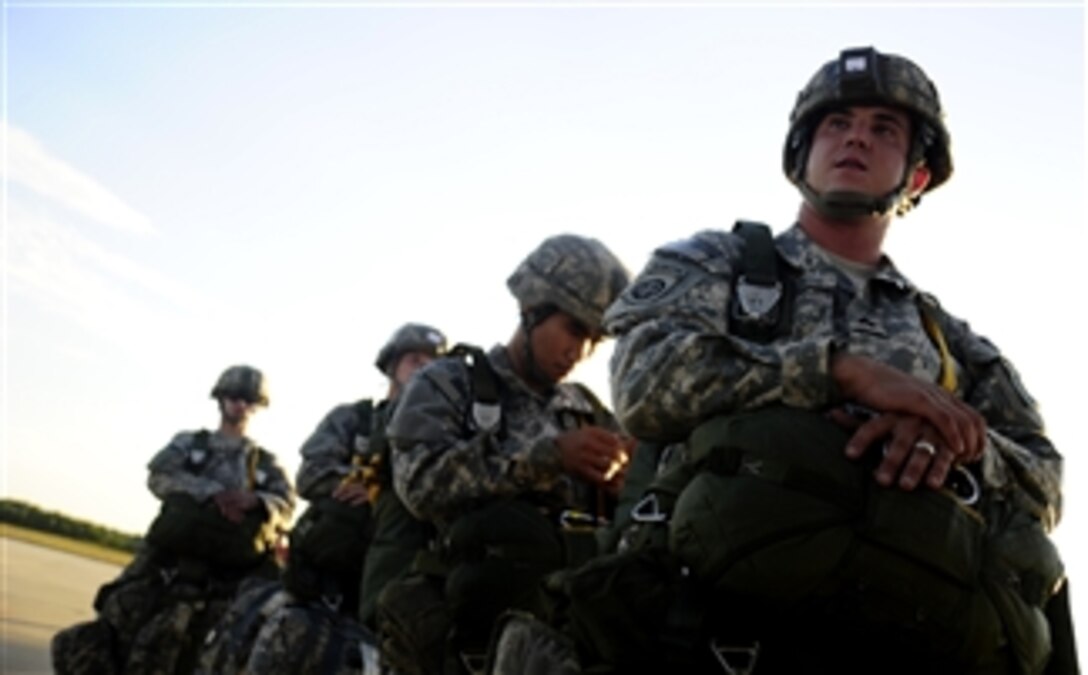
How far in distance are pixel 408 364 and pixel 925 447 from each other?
6954mm

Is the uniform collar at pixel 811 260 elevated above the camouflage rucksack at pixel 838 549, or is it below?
above

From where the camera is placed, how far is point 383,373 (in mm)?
10008

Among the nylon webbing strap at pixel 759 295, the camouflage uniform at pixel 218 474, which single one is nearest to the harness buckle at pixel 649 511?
the nylon webbing strap at pixel 759 295

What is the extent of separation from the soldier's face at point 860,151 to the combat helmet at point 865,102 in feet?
0.08

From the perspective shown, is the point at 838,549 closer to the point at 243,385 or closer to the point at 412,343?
the point at 412,343

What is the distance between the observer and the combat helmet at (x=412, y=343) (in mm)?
9578

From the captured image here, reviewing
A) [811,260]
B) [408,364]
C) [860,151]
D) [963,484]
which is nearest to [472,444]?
[811,260]

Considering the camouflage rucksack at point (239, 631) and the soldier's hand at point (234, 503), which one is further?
the soldier's hand at point (234, 503)

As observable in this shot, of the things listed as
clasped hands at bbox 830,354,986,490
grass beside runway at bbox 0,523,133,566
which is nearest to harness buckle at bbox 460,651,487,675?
clasped hands at bbox 830,354,986,490

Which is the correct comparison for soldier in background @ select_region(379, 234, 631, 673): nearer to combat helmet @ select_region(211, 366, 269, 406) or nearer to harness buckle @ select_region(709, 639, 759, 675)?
harness buckle @ select_region(709, 639, 759, 675)

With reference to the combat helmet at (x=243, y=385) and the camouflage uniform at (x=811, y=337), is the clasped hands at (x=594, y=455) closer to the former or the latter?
the camouflage uniform at (x=811, y=337)

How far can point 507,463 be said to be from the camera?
16.2 ft

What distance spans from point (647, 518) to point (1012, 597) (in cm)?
82

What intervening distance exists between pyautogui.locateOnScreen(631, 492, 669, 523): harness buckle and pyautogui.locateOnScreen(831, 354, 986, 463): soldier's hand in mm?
512
